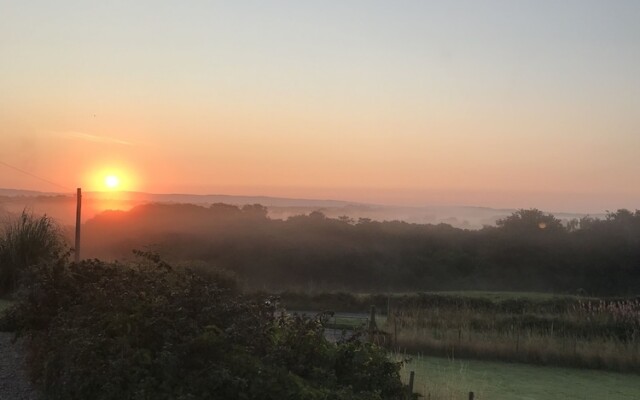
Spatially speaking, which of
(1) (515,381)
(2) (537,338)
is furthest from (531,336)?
(1) (515,381)

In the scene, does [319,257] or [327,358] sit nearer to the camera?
[327,358]

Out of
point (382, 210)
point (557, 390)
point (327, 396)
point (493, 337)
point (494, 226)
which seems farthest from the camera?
point (382, 210)

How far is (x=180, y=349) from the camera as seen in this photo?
5469 mm

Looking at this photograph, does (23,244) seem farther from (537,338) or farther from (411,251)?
(411,251)

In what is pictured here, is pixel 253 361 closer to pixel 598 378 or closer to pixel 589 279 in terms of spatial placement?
pixel 598 378

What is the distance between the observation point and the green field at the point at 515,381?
376 inches

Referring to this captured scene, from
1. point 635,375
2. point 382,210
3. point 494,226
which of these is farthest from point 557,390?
point 382,210

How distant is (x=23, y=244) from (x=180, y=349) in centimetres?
978

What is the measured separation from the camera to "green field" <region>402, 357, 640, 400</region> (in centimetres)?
956

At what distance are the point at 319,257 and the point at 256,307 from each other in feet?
166

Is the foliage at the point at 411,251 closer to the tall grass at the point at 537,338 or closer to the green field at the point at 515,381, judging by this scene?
the tall grass at the point at 537,338

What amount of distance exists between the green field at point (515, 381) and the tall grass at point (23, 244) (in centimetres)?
810

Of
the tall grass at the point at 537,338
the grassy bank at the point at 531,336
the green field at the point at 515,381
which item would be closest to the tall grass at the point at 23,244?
the grassy bank at the point at 531,336

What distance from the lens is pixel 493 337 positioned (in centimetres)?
1575
